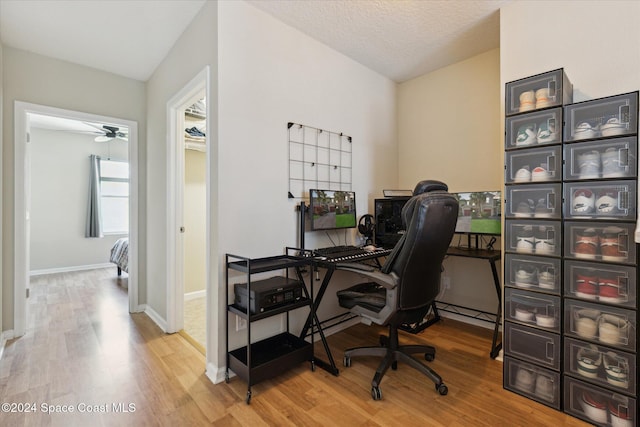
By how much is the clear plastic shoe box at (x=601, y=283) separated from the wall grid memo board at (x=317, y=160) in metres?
1.84

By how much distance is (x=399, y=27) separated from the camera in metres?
2.47

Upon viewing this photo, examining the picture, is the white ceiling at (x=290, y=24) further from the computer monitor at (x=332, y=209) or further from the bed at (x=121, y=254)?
the bed at (x=121, y=254)

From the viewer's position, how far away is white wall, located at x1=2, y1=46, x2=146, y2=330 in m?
2.68

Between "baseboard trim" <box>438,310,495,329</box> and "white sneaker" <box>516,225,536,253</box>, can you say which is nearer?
"white sneaker" <box>516,225,536,253</box>

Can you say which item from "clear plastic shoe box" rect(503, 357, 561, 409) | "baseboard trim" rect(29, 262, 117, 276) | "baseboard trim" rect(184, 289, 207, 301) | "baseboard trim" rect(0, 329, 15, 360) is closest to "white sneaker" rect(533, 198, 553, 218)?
"clear plastic shoe box" rect(503, 357, 561, 409)

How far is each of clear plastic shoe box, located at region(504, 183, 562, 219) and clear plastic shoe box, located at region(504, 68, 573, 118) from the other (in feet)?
1.58

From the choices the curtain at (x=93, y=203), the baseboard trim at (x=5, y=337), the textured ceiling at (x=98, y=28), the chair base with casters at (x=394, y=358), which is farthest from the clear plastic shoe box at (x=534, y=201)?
the curtain at (x=93, y=203)

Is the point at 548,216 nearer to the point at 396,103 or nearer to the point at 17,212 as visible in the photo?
the point at 396,103

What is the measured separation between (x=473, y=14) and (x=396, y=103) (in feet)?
4.36

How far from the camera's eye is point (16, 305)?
2.70 meters

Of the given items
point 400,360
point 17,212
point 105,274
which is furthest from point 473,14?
point 105,274

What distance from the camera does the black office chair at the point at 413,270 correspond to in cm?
167

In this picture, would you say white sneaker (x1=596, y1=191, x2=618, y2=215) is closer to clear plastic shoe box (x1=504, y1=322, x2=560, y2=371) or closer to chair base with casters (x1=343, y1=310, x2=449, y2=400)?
clear plastic shoe box (x1=504, y1=322, x2=560, y2=371)

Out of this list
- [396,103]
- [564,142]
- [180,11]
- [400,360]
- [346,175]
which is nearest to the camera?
[564,142]
